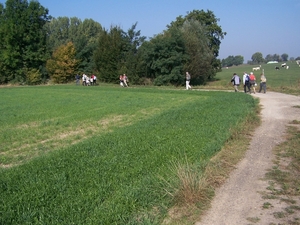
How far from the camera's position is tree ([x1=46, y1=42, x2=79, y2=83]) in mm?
52969

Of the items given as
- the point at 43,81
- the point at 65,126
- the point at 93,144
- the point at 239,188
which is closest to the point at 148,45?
the point at 43,81

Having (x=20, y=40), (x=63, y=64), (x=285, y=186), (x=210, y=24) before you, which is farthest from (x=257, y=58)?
(x=285, y=186)

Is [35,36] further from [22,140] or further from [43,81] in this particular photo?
[22,140]

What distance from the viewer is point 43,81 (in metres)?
56.6

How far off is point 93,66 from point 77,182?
1889 inches

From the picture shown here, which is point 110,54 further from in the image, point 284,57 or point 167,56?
point 284,57

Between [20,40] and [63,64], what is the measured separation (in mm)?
10590

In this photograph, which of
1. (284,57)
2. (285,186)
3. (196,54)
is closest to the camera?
(285,186)

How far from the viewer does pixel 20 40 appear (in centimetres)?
5572

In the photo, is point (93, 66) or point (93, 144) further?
point (93, 66)

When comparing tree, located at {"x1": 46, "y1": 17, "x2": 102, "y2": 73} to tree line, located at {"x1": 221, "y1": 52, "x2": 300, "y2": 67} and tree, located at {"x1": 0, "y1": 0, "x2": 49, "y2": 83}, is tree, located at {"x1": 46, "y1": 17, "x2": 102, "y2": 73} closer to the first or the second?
tree, located at {"x1": 0, "y1": 0, "x2": 49, "y2": 83}

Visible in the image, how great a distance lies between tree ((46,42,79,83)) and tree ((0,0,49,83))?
3934mm

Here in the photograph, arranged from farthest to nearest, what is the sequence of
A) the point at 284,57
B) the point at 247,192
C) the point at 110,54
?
1. the point at 284,57
2. the point at 110,54
3. the point at 247,192

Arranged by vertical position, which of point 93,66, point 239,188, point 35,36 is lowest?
point 239,188
